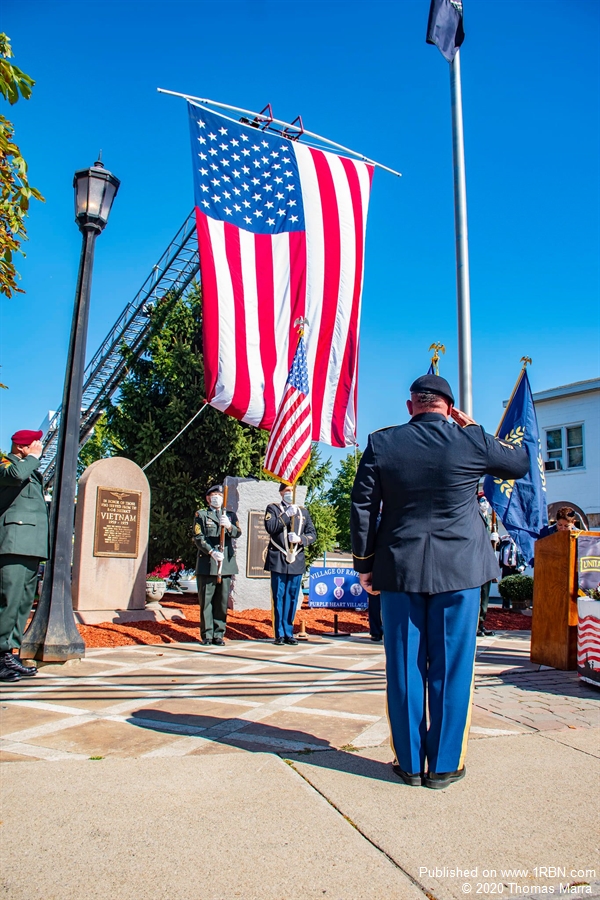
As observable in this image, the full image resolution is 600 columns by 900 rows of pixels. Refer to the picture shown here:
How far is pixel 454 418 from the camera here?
10.4 ft

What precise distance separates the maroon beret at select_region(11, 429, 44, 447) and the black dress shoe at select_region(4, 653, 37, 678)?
1738mm

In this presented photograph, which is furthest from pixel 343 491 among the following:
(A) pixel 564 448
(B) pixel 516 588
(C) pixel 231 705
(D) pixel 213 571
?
(C) pixel 231 705

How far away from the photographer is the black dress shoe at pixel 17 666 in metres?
5.25

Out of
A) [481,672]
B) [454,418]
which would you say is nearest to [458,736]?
[454,418]

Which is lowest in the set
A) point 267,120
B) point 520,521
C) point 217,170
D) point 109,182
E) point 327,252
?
point 520,521

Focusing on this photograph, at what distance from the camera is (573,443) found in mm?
22828

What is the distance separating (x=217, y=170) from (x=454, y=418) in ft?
30.5

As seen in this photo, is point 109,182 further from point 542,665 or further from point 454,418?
point 542,665

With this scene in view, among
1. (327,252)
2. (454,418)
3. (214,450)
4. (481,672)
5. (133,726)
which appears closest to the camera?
(454,418)

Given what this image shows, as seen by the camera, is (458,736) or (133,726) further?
(133,726)

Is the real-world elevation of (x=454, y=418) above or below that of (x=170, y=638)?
above

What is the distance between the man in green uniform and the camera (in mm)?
5188

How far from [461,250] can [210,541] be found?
15.3 ft

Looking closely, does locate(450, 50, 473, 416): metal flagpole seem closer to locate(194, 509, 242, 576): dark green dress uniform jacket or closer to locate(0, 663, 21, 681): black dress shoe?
locate(194, 509, 242, 576): dark green dress uniform jacket
